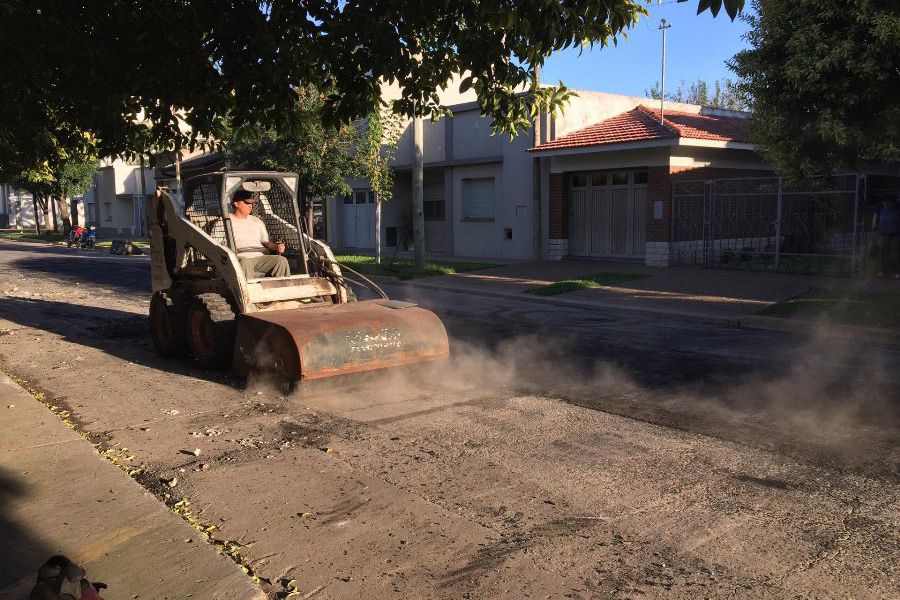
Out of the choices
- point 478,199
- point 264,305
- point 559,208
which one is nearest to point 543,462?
point 264,305

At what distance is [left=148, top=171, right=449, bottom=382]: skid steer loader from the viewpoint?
7.38m

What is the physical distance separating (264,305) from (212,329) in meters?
0.59

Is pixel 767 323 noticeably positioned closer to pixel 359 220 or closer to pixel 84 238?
pixel 359 220

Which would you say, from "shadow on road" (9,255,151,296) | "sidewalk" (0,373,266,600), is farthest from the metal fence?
"sidewalk" (0,373,266,600)

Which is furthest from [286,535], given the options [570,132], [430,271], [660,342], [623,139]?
[570,132]

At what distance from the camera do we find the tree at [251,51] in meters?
6.73

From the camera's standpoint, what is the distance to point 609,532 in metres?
4.42

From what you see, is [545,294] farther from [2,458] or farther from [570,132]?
[2,458]

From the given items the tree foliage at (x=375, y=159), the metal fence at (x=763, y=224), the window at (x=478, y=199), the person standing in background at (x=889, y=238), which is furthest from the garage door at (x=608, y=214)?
the person standing in background at (x=889, y=238)

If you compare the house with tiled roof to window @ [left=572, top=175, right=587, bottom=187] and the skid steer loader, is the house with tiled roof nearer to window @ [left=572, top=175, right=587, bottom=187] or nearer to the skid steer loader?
window @ [left=572, top=175, right=587, bottom=187]

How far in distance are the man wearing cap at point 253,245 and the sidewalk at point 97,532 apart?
3417 millimetres

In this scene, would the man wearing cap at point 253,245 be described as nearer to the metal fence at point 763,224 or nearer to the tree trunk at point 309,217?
the tree trunk at point 309,217

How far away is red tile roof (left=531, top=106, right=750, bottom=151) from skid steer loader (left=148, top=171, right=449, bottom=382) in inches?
515

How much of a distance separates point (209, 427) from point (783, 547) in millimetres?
4547
